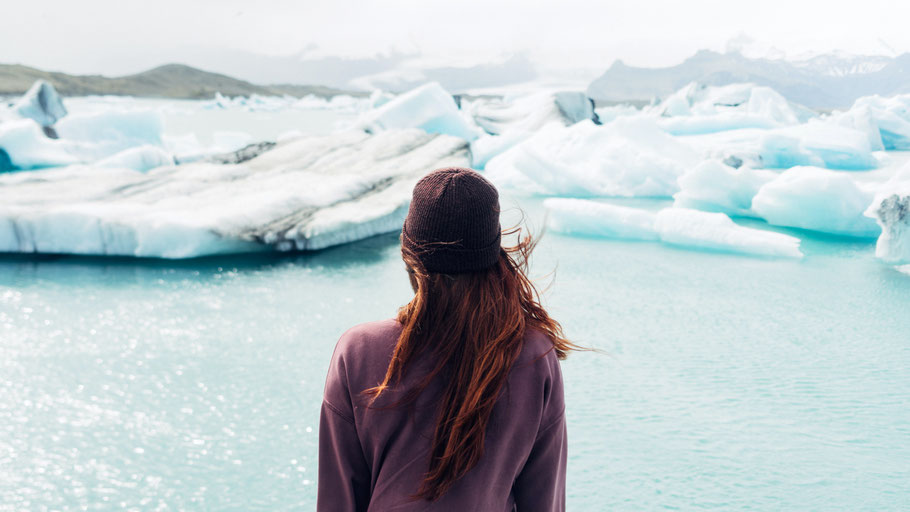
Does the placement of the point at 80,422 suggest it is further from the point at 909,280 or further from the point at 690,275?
the point at 909,280

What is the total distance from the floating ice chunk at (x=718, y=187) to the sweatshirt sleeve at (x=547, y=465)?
20.5 feet

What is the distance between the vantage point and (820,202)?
5672 mm

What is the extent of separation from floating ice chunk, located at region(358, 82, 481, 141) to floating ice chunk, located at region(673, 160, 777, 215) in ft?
17.5

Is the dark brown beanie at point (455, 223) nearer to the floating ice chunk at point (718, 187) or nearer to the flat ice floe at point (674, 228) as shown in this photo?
the flat ice floe at point (674, 228)

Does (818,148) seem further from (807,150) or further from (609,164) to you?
(609,164)

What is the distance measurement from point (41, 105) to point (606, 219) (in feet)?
44.7

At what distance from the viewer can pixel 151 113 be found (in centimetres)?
970

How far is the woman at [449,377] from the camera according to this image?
78 centimetres

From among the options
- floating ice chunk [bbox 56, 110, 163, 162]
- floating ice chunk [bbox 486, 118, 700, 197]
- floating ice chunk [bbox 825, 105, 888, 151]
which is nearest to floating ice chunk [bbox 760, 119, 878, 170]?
floating ice chunk [bbox 825, 105, 888, 151]

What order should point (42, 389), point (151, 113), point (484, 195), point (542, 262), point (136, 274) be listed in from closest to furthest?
point (484, 195), point (42, 389), point (136, 274), point (542, 262), point (151, 113)

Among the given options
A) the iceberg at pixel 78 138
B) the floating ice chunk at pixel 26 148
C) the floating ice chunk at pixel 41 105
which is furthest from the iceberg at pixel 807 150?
the floating ice chunk at pixel 41 105

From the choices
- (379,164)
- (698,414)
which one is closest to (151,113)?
(379,164)

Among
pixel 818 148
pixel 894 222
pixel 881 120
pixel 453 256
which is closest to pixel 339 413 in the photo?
pixel 453 256

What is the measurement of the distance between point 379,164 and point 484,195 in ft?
21.5
